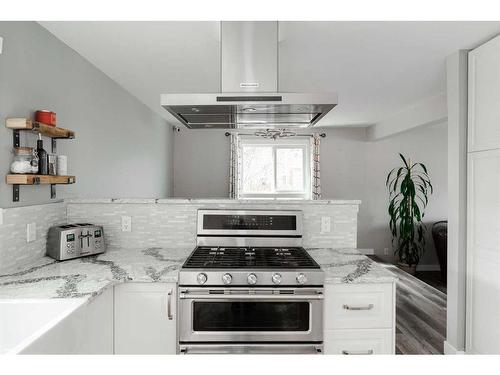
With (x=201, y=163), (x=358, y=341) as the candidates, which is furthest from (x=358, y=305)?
(x=201, y=163)

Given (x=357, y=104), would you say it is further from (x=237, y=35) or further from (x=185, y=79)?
(x=237, y=35)

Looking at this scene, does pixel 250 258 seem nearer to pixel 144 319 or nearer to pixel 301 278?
pixel 301 278

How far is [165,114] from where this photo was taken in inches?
196

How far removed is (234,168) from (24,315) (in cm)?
479

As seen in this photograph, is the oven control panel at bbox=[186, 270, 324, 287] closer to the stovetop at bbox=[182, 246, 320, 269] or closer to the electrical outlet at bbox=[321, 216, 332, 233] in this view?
the stovetop at bbox=[182, 246, 320, 269]

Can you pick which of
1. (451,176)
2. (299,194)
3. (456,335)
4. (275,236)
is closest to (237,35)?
(275,236)

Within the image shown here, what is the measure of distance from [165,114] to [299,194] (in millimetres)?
2757

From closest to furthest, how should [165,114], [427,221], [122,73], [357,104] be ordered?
[122,73] < [357,104] < [165,114] < [427,221]

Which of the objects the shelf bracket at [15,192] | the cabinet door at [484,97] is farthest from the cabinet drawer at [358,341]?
the shelf bracket at [15,192]

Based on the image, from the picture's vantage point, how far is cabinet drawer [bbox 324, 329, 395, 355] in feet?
5.70

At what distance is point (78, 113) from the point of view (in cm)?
260

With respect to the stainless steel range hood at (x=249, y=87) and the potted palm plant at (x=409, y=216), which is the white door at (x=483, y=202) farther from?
the potted palm plant at (x=409, y=216)

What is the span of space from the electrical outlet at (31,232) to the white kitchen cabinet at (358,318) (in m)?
1.65

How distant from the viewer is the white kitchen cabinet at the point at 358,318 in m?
1.74
